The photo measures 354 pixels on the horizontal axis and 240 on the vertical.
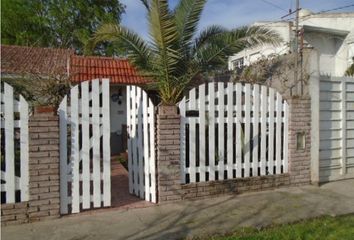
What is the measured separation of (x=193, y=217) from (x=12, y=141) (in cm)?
282

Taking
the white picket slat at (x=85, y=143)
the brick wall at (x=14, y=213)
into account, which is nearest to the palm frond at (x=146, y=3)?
the white picket slat at (x=85, y=143)

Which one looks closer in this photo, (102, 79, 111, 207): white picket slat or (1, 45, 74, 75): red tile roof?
(102, 79, 111, 207): white picket slat

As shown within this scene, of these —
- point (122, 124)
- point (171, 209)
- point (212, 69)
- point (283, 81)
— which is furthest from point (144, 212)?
point (122, 124)

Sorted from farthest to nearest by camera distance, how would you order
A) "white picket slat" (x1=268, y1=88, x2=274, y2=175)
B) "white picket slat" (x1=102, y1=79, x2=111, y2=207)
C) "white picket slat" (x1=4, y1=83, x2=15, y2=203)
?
"white picket slat" (x1=268, y1=88, x2=274, y2=175), "white picket slat" (x1=102, y1=79, x2=111, y2=207), "white picket slat" (x1=4, y1=83, x2=15, y2=203)

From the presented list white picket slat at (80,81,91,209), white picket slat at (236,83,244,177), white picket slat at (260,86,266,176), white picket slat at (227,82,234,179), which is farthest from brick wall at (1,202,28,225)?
white picket slat at (260,86,266,176)

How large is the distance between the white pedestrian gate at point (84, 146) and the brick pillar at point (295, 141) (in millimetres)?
3707

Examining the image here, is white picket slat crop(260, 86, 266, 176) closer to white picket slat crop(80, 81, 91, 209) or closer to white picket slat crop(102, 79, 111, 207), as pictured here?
white picket slat crop(102, 79, 111, 207)

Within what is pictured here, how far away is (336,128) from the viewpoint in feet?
24.9

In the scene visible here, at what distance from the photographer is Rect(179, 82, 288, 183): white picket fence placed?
233 inches

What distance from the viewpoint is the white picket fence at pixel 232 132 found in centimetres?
593

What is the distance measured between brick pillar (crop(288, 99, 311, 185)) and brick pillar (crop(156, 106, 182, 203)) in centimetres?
250

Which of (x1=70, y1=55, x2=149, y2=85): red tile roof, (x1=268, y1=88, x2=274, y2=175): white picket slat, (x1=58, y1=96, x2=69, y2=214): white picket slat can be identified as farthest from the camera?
(x1=70, y1=55, x2=149, y2=85): red tile roof

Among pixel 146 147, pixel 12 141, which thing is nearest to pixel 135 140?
pixel 146 147

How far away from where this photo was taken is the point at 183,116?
5.86m
